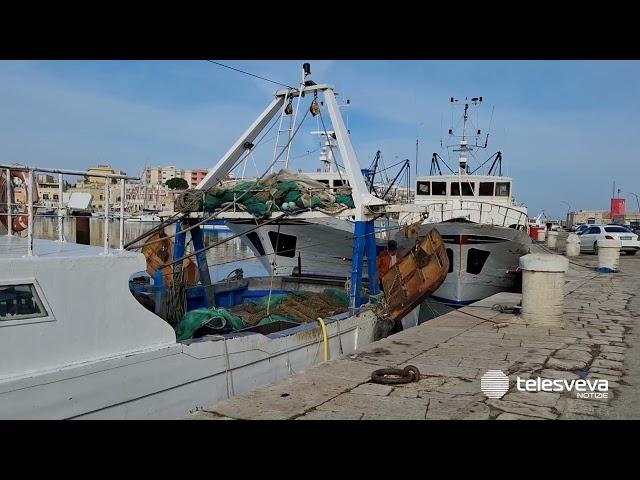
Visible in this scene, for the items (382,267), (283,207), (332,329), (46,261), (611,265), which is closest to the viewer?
(46,261)

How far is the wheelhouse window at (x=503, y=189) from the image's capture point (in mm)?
20438

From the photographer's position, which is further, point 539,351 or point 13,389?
point 539,351

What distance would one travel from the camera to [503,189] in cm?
2048

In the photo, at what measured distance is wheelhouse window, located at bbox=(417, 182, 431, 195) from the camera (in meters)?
20.9

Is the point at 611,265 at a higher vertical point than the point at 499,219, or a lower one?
lower

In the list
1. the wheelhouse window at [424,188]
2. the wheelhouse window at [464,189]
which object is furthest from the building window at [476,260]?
the wheelhouse window at [424,188]

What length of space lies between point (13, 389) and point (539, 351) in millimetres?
6008

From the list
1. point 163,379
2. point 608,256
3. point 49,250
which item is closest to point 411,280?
point 163,379

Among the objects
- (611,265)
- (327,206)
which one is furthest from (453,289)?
(327,206)

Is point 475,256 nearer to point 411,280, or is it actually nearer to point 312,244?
point 312,244

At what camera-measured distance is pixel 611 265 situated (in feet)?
58.6
